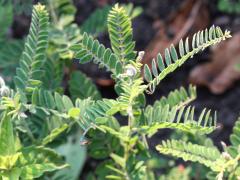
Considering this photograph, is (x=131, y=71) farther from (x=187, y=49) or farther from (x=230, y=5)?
(x=230, y=5)

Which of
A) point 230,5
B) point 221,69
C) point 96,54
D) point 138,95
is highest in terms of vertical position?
point 230,5

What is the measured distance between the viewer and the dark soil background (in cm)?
262

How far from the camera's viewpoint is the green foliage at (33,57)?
155 centimetres

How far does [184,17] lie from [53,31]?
3.72ft

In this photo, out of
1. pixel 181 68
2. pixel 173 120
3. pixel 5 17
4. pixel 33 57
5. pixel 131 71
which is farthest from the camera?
pixel 181 68

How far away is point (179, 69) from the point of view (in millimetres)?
2852

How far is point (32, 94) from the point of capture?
4.94 ft

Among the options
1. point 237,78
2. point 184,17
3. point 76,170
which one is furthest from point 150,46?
point 76,170

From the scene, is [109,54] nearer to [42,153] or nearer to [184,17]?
[42,153]

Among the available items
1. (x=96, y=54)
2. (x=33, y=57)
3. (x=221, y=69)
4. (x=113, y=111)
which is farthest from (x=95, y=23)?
(x=221, y=69)

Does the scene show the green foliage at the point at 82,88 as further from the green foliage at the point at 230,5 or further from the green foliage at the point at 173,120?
the green foliage at the point at 230,5

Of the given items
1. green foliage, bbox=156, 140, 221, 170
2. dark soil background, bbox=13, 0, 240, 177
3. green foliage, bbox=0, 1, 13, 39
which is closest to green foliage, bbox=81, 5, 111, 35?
green foliage, bbox=0, 1, 13, 39

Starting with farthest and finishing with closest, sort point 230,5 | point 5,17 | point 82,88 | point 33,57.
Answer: point 230,5, point 5,17, point 82,88, point 33,57

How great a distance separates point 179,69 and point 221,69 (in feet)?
0.66
